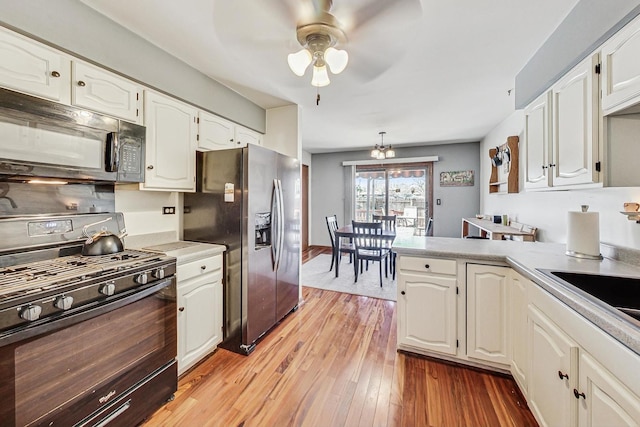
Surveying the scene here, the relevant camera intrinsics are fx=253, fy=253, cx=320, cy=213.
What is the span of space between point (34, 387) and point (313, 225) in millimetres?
5580

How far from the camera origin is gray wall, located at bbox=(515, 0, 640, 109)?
116 centimetres

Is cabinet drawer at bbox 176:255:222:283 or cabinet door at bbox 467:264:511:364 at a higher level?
cabinet drawer at bbox 176:255:222:283

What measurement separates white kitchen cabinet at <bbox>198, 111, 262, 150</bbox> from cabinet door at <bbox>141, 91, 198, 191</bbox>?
0.08 metres

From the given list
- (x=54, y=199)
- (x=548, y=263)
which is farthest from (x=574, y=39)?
(x=54, y=199)

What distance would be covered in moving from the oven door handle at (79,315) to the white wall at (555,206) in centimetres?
275

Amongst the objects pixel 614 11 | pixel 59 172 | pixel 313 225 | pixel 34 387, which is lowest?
pixel 34 387

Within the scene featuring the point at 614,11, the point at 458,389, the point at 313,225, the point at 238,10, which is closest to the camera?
the point at 614,11

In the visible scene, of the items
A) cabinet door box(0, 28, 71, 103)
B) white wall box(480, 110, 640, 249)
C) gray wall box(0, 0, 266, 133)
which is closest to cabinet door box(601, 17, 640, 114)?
white wall box(480, 110, 640, 249)

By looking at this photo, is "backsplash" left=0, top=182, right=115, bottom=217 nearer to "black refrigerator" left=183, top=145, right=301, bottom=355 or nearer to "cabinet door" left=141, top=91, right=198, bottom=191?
"cabinet door" left=141, top=91, right=198, bottom=191

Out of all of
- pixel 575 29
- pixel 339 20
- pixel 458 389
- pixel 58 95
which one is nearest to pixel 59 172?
pixel 58 95

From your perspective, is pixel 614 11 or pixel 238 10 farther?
pixel 238 10

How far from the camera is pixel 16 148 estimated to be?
1234 millimetres

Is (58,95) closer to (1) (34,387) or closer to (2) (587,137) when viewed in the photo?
(1) (34,387)

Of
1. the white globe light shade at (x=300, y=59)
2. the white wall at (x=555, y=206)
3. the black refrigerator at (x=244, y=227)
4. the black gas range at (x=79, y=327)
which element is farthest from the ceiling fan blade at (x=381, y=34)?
the black gas range at (x=79, y=327)
